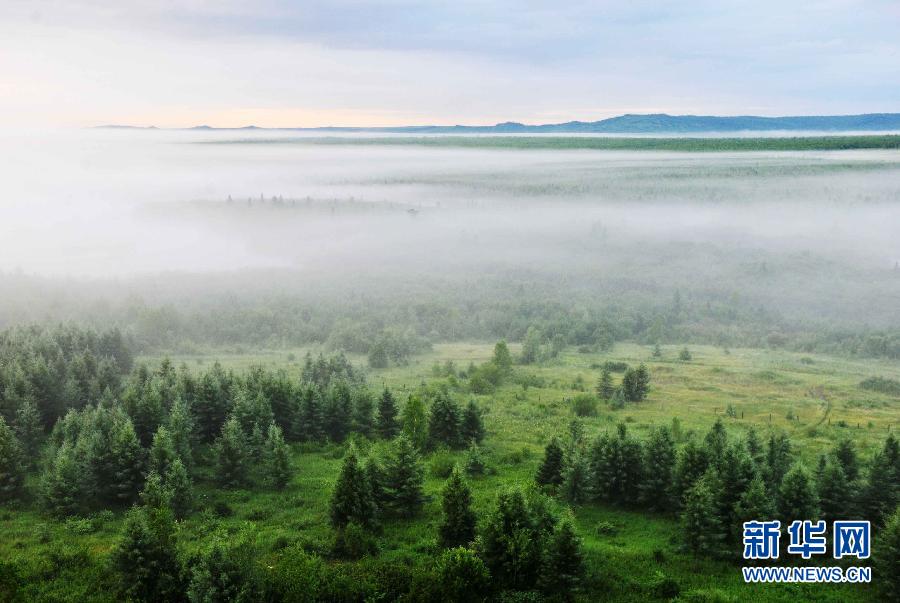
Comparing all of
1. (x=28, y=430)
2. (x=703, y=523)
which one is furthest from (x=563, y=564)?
(x=28, y=430)

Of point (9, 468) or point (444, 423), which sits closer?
point (9, 468)

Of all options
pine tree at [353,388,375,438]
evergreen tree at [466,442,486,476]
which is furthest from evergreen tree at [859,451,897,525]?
pine tree at [353,388,375,438]

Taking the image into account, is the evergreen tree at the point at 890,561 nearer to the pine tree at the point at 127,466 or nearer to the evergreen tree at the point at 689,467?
the evergreen tree at the point at 689,467

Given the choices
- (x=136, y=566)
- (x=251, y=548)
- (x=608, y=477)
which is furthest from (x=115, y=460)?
(x=608, y=477)

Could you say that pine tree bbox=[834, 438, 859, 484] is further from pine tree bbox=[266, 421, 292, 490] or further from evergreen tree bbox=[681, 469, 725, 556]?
pine tree bbox=[266, 421, 292, 490]

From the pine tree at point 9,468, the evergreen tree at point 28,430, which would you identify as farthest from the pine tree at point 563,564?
the evergreen tree at point 28,430

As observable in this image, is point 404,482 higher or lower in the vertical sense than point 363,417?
higher

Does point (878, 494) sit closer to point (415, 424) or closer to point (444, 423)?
point (444, 423)

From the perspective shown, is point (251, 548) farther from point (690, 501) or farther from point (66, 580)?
point (690, 501)
